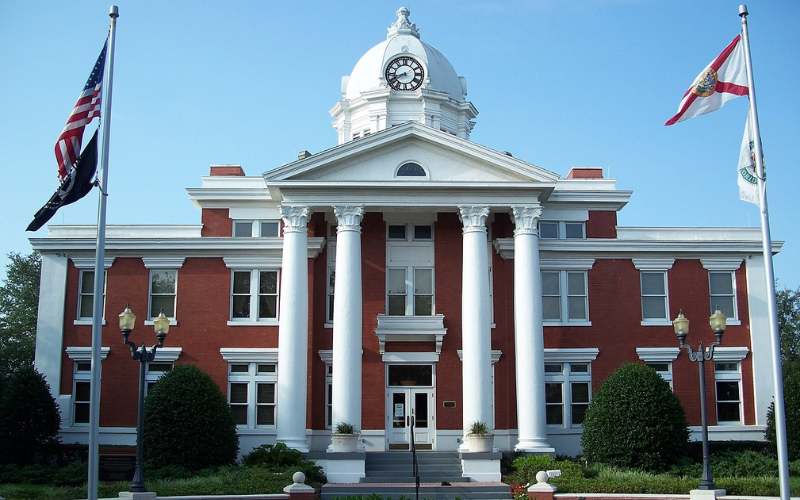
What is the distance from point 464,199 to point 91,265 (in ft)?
50.5

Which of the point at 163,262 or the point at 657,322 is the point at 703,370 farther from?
the point at 163,262

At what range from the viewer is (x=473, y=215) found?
1382 inches

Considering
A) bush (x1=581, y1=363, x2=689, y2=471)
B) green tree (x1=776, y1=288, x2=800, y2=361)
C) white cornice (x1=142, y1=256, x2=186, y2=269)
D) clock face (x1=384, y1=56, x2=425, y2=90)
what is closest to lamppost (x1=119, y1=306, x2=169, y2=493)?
white cornice (x1=142, y1=256, x2=186, y2=269)

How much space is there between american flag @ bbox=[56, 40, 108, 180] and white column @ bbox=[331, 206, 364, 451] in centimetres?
1419

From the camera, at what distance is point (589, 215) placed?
131ft

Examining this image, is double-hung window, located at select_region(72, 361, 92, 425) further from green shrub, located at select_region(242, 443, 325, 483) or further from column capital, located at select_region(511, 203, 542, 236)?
column capital, located at select_region(511, 203, 542, 236)

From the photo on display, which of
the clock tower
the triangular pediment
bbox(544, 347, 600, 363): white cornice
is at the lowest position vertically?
bbox(544, 347, 600, 363): white cornice

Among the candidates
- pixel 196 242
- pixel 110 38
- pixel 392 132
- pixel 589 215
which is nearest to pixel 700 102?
pixel 110 38

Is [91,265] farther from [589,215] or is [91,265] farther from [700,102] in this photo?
[700,102]

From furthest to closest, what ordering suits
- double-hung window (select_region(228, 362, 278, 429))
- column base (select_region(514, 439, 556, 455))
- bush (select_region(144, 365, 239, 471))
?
double-hung window (select_region(228, 362, 278, 429)) < column base (select_region(514, 439, 556, 455)) < bush (select_region(144, 365, 239, 471))

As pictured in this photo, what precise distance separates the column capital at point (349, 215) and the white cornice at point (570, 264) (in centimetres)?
805

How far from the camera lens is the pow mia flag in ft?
67.2

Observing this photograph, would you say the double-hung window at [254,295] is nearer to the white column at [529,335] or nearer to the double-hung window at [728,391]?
the white column at [529,335]

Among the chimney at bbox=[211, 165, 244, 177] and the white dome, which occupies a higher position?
the white dome
